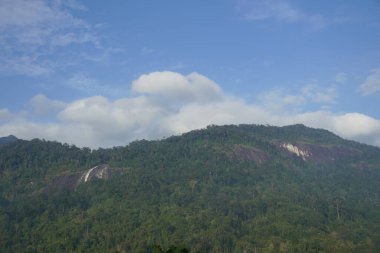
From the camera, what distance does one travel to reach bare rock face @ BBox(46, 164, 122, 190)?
515 ft

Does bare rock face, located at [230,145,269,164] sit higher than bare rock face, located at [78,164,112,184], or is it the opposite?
bare rock face, located at [230,145,269,164]

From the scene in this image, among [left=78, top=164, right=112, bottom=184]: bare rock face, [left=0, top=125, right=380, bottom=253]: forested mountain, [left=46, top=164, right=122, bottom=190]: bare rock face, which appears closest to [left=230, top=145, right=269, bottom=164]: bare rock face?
[left=0, top=125, right=380, bottom=253]: forested mountain

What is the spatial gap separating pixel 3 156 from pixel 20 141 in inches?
671

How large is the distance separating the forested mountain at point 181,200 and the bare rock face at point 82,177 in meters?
0.37

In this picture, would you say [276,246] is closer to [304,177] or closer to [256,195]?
[256,195]

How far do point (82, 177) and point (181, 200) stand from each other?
43.0 m

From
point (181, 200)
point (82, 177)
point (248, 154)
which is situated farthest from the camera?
point (248, 154)

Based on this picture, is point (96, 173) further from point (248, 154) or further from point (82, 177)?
point (248, 154)

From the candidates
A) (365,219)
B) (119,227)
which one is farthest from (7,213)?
(365,219)

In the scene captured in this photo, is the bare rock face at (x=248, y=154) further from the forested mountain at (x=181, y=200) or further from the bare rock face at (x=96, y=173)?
the bare rock face at (x=96, y=173)

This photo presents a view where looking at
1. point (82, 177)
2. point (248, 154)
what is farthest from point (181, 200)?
point (248, 154)

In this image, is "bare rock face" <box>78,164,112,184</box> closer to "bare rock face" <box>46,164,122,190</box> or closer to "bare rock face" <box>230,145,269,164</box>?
"bare rock face" <box>46,164,122,190</box>

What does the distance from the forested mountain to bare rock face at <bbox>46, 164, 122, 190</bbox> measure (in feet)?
1.21

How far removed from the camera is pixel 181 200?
13888cm
